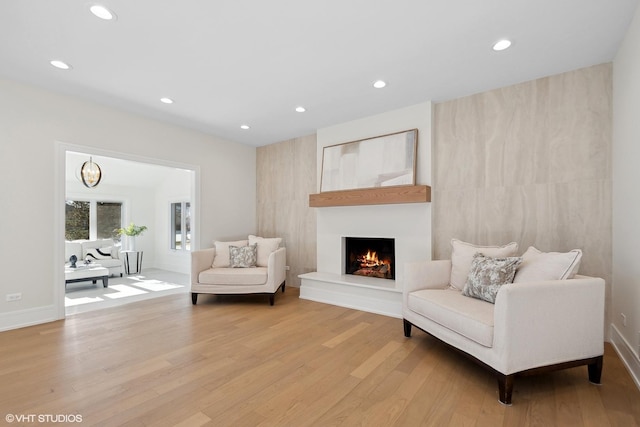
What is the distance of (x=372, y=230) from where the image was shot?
404 cm

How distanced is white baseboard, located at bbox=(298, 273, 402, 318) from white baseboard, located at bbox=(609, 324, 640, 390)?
5.90 feet

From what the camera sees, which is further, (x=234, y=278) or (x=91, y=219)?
(x=91, y=219)

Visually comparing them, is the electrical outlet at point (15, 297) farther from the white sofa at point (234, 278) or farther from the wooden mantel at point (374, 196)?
the wooden mantel at point (374, 196)

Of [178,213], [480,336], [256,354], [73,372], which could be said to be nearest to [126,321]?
[73,372]

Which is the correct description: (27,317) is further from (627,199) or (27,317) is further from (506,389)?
(627,199)

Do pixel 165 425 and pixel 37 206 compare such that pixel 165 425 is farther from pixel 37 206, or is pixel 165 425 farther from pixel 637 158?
pixel 637 158

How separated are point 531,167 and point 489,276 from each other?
1387mm

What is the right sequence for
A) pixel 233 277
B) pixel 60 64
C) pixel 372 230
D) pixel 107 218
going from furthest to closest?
pixel 107 218
pixel 372 230
pixel 233 277
pixel 60 64

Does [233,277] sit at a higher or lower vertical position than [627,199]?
lower

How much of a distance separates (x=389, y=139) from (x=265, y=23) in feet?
7.07

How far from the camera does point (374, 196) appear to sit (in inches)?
149

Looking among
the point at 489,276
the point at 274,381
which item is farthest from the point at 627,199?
the point at 274,381

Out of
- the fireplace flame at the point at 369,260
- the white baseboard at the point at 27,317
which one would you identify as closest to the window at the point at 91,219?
the white baseboard at the point at 27,317

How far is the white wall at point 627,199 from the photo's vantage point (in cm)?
206
